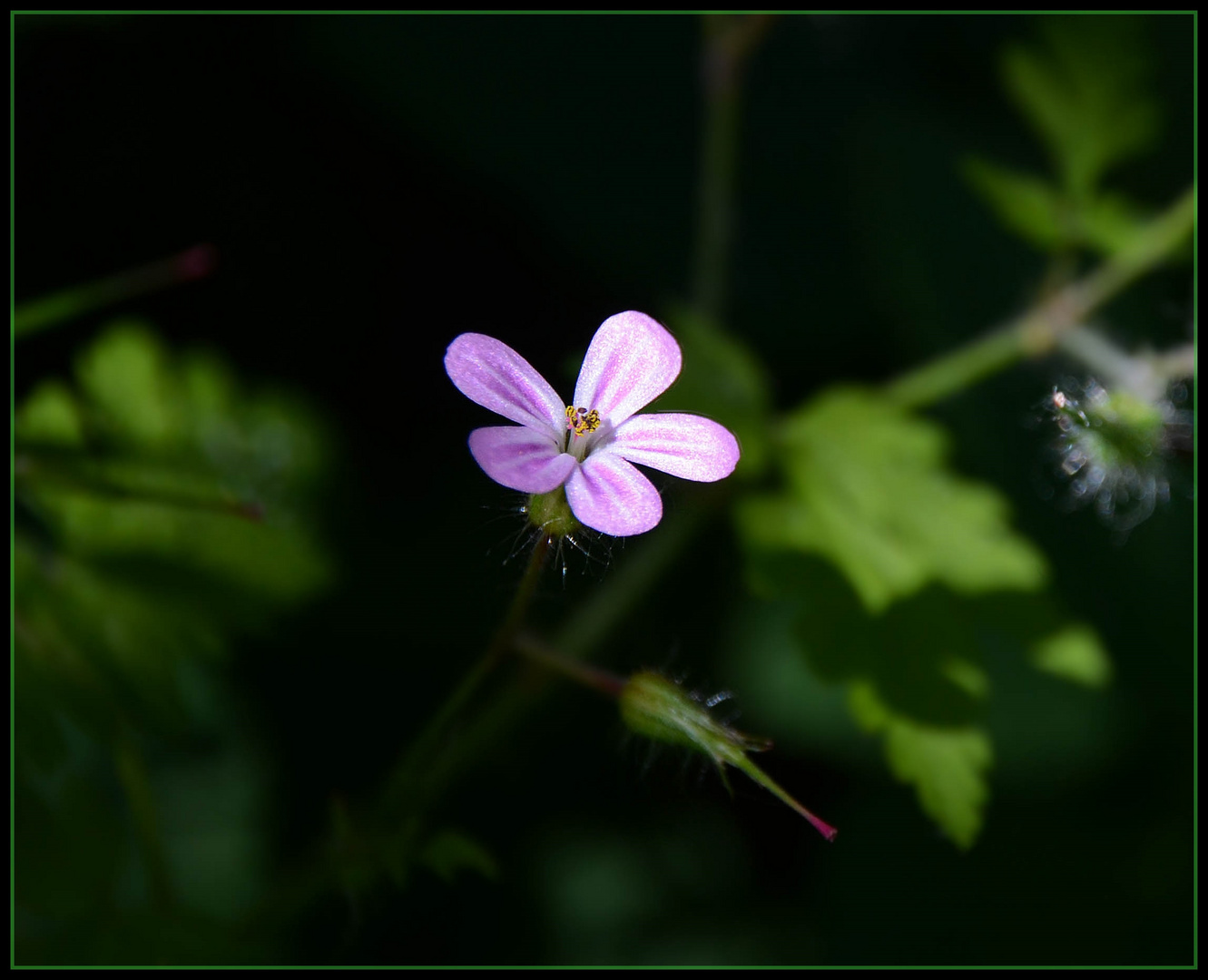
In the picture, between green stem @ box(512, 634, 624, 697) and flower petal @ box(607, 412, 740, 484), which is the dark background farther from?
flower petal @ box(607, 412, 740, 484)

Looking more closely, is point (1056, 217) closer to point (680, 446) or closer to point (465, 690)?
point (680, 446)

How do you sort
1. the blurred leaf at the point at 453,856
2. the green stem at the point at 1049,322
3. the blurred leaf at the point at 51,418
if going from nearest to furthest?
the blurred leaf at the point at 453,856 → the blurred leaf at the point at 51,418 → the green stem at the point at 1049,322

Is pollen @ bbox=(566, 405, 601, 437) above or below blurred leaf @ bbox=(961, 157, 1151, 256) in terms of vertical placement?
below

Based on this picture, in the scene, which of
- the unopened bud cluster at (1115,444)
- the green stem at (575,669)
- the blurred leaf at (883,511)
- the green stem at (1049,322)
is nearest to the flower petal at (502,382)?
the green stem at (575,669)

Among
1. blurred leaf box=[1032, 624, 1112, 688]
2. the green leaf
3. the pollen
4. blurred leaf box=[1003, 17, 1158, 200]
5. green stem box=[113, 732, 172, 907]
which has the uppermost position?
blurred leaf box=[1003, 17, 1158, 200]

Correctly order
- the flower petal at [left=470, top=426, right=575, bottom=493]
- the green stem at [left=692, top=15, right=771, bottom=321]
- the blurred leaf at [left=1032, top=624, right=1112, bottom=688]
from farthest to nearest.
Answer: the green stem at [left=692, top=15, right=771, bottom=321] → the blurred leaf at [left=1032, top=624, right=1112, bottom=688] → the flower petal at [left=470, top=426, right=575, bottom=493]

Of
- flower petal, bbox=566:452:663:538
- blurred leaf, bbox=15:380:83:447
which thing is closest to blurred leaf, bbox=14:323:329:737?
blurred leaf, bbox=15:380:83:447

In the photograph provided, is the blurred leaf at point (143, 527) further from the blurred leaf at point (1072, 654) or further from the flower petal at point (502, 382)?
the blurred leaf at point (1072, 654)
